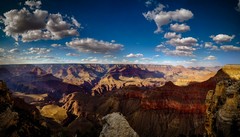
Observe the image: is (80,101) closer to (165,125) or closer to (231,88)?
(165,125)

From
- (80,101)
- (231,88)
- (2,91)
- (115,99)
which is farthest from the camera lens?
(80,101)

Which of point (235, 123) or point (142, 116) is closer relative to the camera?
point (235, 123)

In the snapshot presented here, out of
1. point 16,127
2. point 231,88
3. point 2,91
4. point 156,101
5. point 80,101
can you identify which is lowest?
point 80,101

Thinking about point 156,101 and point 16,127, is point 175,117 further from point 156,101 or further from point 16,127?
point 16,127

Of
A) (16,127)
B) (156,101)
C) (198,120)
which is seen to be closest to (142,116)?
(156,101)

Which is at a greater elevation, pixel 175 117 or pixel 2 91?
pixel 2 91

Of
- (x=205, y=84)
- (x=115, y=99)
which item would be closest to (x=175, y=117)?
(x=205, y=84)

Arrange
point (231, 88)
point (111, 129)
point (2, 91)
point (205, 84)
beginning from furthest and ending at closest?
1. point (205, 84)
2. point (2, 91)
3. point (231, 88)
4. point (111, 129)
